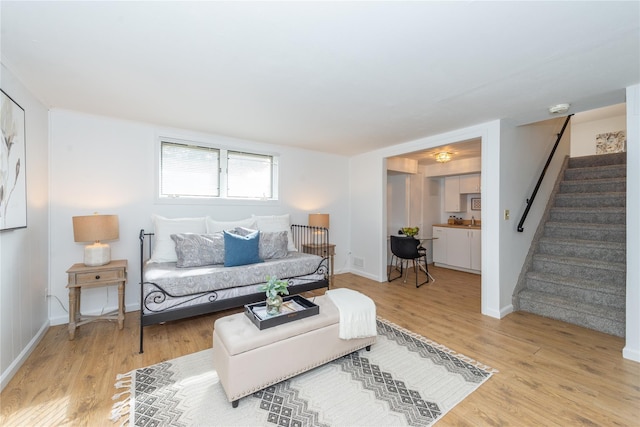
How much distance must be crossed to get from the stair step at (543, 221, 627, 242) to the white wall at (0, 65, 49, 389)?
5.92 meters

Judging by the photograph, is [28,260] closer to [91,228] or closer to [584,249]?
[91,228]

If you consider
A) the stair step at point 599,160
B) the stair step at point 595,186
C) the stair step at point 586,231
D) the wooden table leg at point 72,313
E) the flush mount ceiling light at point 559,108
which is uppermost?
the flush mount ceiling light at point 559,108

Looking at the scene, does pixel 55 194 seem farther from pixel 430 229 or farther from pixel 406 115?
pixel 430 229

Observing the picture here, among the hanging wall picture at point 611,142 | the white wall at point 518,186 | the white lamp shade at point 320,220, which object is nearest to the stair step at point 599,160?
the hanging wall picture at point 611,142

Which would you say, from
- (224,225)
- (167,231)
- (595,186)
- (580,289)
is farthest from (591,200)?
(167,231)

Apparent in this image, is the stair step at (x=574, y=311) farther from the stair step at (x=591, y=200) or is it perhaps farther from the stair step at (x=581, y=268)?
the stair step at (x=591, y=200)

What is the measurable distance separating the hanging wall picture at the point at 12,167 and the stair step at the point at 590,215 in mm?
6169

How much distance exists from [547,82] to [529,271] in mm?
2529

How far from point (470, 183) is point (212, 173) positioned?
516 cm

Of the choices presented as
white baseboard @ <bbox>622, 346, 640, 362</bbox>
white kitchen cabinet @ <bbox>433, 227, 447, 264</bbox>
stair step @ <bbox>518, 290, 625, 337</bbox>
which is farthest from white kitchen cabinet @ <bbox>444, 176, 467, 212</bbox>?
white baseboard @ <bbox>622, 346, 640, 362</bbox>

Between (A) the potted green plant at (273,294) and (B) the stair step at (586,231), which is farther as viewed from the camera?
(B) the stair step at (586,231)

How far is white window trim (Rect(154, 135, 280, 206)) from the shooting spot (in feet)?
11.3

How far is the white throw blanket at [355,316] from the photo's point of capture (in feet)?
6.96

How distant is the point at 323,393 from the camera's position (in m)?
1.82
